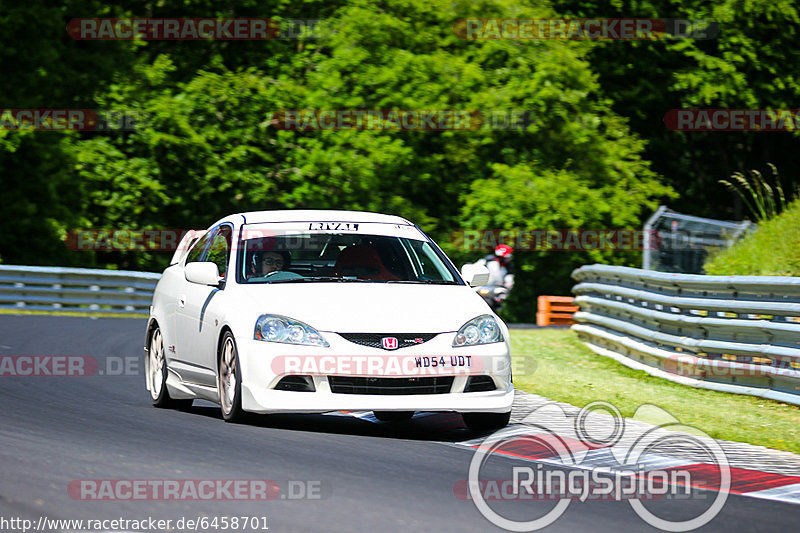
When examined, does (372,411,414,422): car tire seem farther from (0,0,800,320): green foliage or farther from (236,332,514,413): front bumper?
(0,0,800,320): green foliage

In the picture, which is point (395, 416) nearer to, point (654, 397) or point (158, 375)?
point (158, 375)

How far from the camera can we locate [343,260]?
10.5 meters

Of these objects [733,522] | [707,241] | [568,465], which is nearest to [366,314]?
[568,465]

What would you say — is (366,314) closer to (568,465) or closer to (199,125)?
(568,465)

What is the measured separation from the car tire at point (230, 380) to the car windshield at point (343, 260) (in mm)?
617

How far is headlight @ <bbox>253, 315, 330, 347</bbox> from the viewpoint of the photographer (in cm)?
905

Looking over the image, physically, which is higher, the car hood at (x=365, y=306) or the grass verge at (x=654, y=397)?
the car hood at (x=365, y=306)

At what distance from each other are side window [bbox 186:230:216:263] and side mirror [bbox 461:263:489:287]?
2196 millimetres
